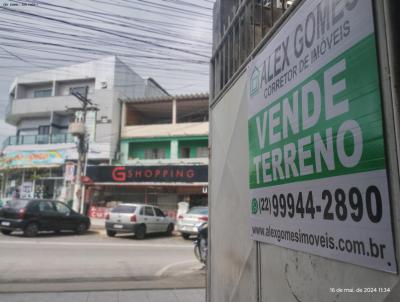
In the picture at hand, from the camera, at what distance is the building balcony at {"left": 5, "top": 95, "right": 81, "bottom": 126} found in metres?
31.3

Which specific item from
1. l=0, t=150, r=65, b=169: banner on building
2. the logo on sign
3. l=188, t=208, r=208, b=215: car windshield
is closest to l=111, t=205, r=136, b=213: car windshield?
l=188, t=208, r=208, b=215: car windshield

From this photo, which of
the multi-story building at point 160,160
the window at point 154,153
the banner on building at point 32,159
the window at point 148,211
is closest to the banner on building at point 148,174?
the multi-story building at point 160,160

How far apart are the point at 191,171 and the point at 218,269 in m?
18.8

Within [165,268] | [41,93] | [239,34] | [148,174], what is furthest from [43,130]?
[239,34]

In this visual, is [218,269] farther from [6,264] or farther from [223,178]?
[6,264]

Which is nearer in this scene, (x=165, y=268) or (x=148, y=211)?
(x=165, y=268)

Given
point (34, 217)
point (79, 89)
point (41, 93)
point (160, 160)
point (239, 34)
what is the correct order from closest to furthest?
point (239, 34) → point (34, 217) → point (160, 160) → point (79, 89) → point (41, 93)

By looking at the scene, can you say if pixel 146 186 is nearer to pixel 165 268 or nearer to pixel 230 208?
pixel 165 268

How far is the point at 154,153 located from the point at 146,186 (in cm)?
Result: 419

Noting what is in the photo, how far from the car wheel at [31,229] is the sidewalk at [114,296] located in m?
9.70

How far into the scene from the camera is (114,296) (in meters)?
6.20

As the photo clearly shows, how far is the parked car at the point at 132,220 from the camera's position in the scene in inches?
629

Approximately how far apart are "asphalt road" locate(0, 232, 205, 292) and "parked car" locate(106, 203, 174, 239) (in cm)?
263

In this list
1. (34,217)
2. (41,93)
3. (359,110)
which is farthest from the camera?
(41,93)
